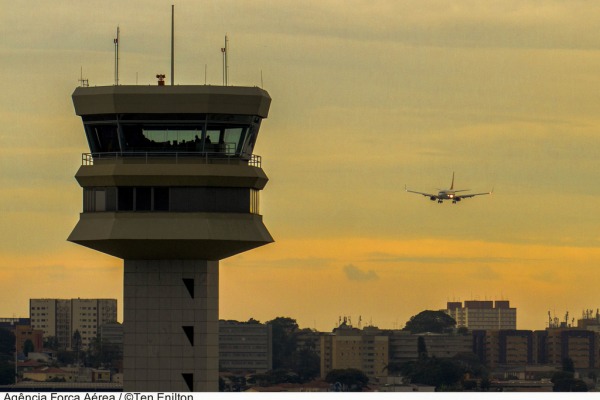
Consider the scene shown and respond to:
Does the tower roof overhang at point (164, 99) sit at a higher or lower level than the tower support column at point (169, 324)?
higher

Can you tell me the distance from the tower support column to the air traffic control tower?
67 mm

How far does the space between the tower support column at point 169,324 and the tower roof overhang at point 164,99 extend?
10354mm

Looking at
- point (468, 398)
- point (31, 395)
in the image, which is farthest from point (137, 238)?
point (468, 398)

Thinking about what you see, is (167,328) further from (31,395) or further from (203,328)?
(31,395)

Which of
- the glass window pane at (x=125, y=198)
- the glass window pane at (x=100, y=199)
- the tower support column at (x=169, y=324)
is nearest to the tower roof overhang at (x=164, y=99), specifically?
the glass window pane at (x=125, y=198)

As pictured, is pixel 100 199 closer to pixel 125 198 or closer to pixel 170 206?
pixel 125 198

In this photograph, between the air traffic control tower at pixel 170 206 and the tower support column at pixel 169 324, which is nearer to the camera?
the air traffic control tower at pixel 170 206

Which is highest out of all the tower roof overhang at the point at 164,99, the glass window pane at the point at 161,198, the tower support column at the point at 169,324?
the tower roof overhang at the point at 164,99

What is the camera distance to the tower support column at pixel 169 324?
13625 cm

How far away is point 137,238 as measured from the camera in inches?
5261

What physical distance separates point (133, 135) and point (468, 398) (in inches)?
1540

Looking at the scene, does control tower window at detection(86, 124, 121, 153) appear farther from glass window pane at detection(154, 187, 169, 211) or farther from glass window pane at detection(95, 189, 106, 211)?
glass window pane at detection(154, 187, 169, 211)

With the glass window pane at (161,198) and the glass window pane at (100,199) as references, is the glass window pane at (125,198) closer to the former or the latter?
the glass window pane at (100,199)

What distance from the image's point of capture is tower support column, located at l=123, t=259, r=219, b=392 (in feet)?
447
